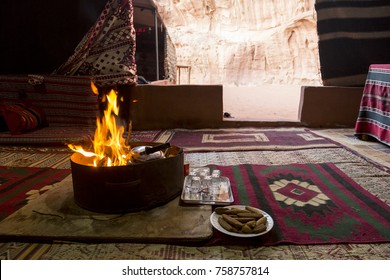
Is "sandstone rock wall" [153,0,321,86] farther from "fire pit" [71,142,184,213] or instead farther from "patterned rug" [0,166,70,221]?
"fire pit" [71,142,184,213]

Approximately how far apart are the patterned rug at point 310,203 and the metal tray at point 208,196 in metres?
0.08

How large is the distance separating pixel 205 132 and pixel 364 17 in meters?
3.21

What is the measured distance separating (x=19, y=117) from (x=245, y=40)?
1747cm

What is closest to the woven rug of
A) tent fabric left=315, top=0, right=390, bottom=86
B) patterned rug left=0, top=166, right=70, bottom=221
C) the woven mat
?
tent fabric left=315, top=0, right=390, bottom=86

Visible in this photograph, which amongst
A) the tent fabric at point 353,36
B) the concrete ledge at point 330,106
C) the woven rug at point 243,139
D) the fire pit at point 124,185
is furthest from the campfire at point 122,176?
the tent fabric at point 353,36

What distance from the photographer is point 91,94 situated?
4301mm

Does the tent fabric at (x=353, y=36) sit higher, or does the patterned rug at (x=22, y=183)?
the tent fabric at (x=353, y=36)

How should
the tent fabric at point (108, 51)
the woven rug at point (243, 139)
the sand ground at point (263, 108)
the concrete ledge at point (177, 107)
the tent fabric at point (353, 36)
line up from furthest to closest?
1. the sand ground at point (263, 108)
2. the tent fabric at point (353, 36)
3. the concrete ledge at point (177, 107)
4. the tent fabric at point (108, 51)
5. the woven rug at point (243, 139)

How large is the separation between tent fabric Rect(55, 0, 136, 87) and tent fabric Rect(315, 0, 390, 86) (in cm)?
327

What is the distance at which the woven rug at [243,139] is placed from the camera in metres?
3.71

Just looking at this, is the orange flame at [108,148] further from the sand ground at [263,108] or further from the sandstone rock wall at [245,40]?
the sandstone rock wall at [245,40]

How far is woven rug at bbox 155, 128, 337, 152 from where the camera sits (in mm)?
3710
